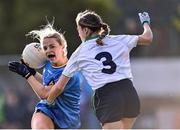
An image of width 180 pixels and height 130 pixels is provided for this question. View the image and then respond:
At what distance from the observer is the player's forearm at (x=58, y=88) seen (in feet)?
29.6

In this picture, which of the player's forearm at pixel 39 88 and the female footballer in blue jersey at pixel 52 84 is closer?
the player's forearm at pixel 39 88

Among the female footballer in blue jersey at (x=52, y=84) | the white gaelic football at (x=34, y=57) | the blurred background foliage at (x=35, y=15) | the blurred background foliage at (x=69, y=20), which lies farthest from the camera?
the blurred background foliage at (x=35, y=15)

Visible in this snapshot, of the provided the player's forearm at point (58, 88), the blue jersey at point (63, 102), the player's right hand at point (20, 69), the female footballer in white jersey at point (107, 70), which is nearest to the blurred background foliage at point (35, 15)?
the blue jersey at point (63, 102)

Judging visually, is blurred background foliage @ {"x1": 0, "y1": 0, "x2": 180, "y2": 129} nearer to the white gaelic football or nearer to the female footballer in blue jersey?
the white gaelic football

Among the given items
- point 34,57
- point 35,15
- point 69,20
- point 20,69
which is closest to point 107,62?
point 20,69

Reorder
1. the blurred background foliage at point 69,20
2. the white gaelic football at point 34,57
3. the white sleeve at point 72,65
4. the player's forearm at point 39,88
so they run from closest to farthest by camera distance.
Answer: the white sleeve at point 72,65 → the player's forearm at point 39,88 → the white gaelic football at point 34,57 → the blurred background foliage at point 69,20

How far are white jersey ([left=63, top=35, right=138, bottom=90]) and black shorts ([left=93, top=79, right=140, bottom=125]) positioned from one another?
6 cm

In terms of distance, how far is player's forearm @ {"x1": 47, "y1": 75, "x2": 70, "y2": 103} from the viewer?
9008mm

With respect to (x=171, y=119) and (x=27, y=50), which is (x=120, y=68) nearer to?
(x=27, y=50)

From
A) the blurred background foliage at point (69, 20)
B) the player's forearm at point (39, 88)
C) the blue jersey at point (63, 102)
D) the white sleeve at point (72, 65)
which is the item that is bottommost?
the blurred background foliage at point (69, 20)

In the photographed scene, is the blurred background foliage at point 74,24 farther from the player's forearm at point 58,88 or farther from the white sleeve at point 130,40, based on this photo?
the white sleeve at point 130,40

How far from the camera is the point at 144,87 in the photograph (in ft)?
71.5

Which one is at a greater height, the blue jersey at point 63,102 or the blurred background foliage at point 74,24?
the blue jersey at point 63,102

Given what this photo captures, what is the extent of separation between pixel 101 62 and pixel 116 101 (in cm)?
41
